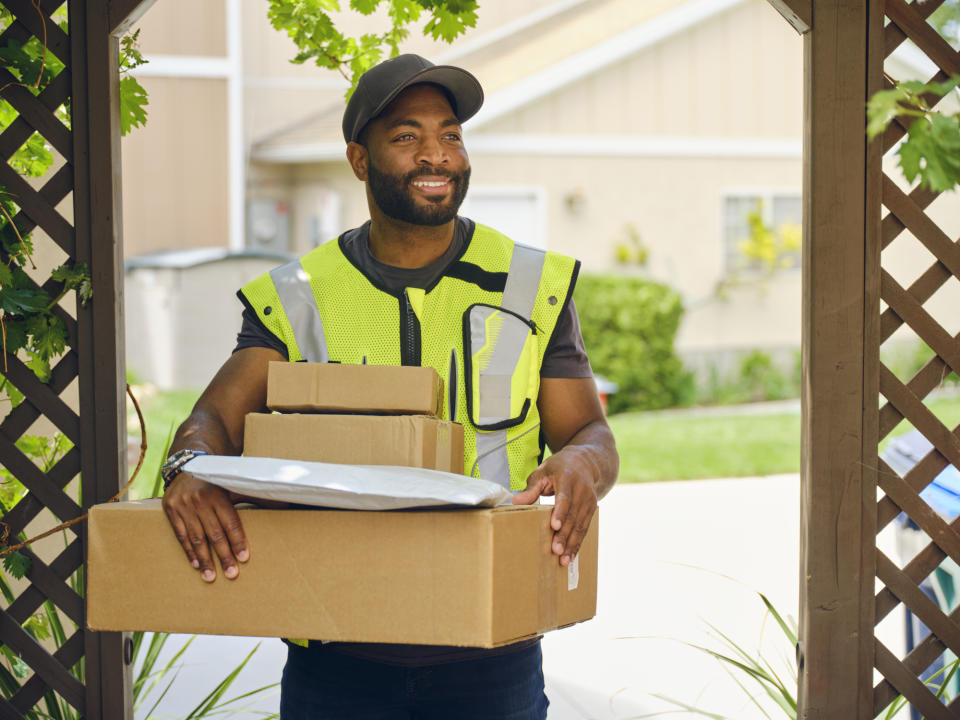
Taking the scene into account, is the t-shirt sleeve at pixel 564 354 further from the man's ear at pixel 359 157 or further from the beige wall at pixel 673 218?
the beige wall at pixel 673 218

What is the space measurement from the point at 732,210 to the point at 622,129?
1.67m

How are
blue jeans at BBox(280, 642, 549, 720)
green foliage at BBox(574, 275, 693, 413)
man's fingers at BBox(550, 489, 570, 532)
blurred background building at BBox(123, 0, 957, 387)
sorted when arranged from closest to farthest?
man's fingers at BBox(550, 489, 570, 532), blue jeans at BBox(280, 642, 549, 720), green foliage at BBox(574, 275, 693, 413), blurred background building at BBox(123, 0, 957, 387)

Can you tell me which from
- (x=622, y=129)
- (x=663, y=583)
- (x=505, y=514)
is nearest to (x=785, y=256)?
(x=622, y=129)

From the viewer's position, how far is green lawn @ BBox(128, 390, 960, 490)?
8.06 meters

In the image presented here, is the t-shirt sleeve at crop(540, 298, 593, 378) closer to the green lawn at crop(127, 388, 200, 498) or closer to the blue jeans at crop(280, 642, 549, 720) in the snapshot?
→ the blue jeans at crop(280, 642, 549, 720)

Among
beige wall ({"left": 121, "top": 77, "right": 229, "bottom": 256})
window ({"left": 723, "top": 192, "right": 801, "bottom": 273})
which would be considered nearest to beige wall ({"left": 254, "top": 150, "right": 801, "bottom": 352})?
window ({"left": 723, "top": 192, "right": 801, "bottom": 273})

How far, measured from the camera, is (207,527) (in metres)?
1.73

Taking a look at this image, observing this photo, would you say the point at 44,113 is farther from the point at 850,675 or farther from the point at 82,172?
the point at 850,675

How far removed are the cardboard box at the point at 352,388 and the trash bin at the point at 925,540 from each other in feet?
4.61

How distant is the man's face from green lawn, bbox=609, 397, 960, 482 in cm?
586

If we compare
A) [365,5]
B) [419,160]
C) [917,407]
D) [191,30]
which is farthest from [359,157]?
[191,30]

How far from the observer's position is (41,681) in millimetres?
2557

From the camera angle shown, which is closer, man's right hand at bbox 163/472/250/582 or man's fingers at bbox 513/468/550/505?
man's right hand at bbox 163/472/250/582

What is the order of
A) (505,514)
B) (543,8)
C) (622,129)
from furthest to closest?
(543,8)
(622,129)
(505,514)
